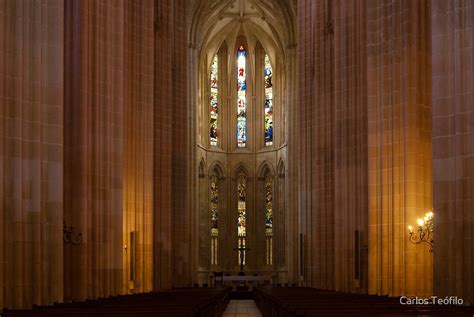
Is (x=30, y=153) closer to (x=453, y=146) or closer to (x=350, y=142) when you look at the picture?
(x=453, y=146)

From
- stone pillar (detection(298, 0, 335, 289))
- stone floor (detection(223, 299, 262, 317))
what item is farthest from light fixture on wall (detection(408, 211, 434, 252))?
stone pillar (detection(298, 0, 335, 289))

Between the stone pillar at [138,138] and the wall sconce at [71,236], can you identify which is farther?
the stone pillar at [138,138]

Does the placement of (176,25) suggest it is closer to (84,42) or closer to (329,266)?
(329,266)

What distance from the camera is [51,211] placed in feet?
59.0

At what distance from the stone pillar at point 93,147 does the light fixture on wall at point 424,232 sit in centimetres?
805

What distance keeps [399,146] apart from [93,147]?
835 cm

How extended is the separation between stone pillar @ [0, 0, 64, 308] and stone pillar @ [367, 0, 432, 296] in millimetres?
9725

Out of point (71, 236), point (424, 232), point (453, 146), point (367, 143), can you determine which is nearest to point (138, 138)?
point (367, 143)

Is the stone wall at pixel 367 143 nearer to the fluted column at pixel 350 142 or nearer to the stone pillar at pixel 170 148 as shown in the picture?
the fluted column at pixel 350 142

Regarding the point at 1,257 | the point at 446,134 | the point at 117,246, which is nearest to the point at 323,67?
the point at 117,246

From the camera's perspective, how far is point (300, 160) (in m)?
38.3

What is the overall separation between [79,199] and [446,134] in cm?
929

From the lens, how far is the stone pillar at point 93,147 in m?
21.5

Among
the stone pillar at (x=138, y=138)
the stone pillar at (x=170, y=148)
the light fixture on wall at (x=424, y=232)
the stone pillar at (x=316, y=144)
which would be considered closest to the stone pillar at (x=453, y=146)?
the light fixture on wall at (x=424, y=232)
